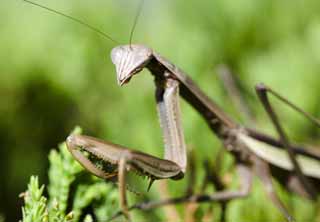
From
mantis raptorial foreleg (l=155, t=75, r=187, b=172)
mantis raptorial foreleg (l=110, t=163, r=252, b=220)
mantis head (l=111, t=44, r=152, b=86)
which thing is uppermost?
mantis head (l=111, t=44, r=152, b=86)

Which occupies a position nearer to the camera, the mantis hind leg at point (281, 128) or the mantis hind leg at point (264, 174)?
the mantis hind leg at point (281, 128)

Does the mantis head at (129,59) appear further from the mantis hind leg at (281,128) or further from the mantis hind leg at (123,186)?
the mantis hind leg at (281,128)

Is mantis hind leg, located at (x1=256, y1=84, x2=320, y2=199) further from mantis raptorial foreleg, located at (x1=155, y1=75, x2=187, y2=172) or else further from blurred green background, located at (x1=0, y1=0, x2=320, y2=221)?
mantis raptorial foreleg, located at (x1=155, y1=75, x2=187, y2=172)

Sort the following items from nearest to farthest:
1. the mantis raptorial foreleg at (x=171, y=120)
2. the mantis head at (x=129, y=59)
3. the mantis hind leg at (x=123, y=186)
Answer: the mantis hind leg at (x=123, y=186), the mantis head at (x=129, y=59), the mantis raptorial foreleg at (x=171, y=120)

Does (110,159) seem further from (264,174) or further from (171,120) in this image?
(264,174)

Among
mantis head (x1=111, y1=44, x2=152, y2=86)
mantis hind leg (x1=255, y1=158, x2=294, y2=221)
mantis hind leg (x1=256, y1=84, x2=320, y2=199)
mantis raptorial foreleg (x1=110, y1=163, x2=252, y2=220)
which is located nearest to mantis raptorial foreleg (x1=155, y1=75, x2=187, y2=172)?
mantis head (x1=111, y1=44, x2=152, y2=86)

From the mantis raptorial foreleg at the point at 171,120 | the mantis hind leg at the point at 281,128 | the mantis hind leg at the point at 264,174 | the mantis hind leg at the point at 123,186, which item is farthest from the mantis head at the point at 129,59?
the mantis hind leg at the point at 264,174
